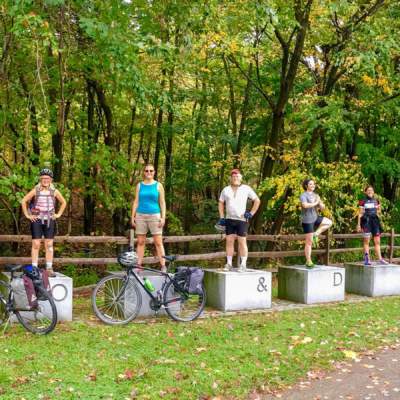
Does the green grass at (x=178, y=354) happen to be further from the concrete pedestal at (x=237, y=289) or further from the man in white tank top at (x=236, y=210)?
the man in white tank top at (x=236, y=210)

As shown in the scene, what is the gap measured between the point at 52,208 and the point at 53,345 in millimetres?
2043

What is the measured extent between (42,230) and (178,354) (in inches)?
105

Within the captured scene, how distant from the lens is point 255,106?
674 inches

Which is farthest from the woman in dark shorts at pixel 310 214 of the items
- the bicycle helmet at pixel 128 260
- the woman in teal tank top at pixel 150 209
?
the bicycle helmet at pixel 128 260

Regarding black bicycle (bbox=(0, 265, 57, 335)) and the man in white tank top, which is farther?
the man in white tank top

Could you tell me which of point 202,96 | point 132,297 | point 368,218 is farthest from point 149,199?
point 202,96

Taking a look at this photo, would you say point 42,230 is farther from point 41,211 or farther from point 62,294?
point 62,294

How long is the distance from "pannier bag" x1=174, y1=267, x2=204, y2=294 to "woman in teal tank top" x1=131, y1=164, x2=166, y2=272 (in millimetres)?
312

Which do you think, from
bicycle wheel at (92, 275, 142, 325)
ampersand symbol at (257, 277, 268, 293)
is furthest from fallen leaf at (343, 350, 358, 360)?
bicycle wheel at (92, 275, 142, 325)

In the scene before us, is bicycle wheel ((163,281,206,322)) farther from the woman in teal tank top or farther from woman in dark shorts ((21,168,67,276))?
woman in dark shorts ((21,168,67,276))

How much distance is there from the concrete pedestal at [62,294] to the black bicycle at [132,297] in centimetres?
40

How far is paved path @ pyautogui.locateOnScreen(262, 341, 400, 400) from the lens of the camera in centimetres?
546

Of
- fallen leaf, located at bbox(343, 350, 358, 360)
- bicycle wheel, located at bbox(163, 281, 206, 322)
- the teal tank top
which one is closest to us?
fallen leaf, located at bbox(343, 350, 358, 360)

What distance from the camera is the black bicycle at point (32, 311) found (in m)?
6.97
